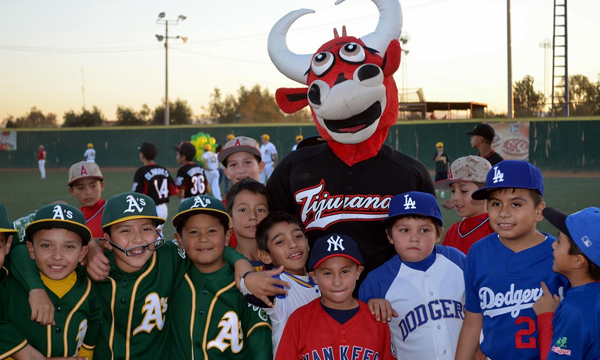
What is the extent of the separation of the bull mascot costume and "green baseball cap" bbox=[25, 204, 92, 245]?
126cm

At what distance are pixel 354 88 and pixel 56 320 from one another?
6.54 feet

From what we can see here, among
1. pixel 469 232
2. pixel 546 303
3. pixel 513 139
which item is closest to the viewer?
A: pixel 546 303

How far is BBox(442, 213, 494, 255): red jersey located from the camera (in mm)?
4039

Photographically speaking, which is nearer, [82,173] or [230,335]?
[230,335]

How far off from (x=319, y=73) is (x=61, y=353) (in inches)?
81.3

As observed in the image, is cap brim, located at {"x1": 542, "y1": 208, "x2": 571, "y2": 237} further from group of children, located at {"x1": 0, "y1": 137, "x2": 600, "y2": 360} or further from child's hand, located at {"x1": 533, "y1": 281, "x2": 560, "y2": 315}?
child's hand, located at {"x1": 533, "y1": 281, "x2": 560, "y2": 315}

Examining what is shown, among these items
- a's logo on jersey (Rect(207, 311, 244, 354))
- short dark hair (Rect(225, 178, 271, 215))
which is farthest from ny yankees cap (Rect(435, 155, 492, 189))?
a's logo on jersey (Rect(207, 311, 244, 354))

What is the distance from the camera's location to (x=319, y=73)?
3.38 m

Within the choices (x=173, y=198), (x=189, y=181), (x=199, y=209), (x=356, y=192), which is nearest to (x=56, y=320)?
(x=199, y=209)

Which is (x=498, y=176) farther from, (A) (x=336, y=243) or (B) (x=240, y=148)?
(B) (x=240, y=148)

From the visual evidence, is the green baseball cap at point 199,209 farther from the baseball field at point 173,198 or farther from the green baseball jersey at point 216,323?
the baseball field at point 173,198

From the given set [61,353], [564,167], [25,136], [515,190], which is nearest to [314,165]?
[515,190]

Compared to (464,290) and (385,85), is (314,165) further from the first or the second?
(464,290)

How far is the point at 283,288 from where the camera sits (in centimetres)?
281
